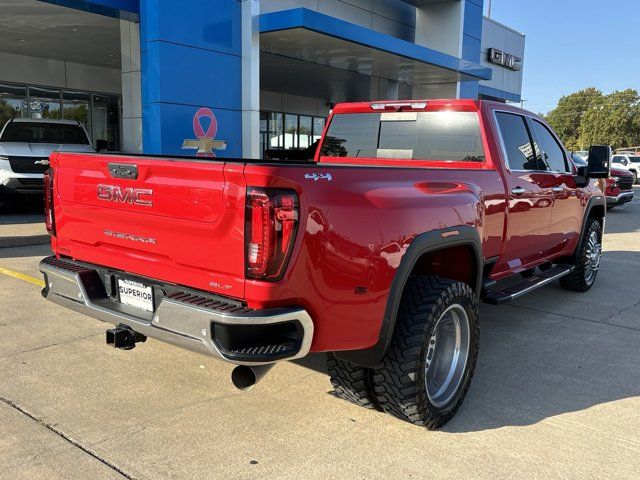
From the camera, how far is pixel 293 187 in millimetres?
2514

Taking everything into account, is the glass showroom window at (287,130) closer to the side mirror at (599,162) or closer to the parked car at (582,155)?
the parked car at (582,155)

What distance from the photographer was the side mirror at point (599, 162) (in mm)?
5805

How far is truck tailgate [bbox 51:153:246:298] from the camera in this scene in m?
2.61

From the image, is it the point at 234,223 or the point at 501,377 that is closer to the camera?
the point at 234,223

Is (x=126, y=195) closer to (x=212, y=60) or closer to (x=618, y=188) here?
(x=212, y=60)

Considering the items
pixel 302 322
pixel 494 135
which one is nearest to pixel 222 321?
pixel 302 322

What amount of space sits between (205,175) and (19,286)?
15.2ft

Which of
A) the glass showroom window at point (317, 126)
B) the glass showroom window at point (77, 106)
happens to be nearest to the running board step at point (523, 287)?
the glass showroom window at point (77, 106)

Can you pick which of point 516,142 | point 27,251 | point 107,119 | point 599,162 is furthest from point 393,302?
point 107,119

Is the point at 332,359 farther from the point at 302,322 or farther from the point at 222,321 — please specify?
the point at 222,321

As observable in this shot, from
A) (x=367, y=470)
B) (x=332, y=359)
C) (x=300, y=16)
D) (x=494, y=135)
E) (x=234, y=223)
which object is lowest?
(x=367, y=470)

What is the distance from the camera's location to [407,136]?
195 inches

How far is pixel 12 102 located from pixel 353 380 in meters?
18.0

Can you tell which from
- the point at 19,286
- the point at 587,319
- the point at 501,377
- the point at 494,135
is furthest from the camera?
the point at 19,286
